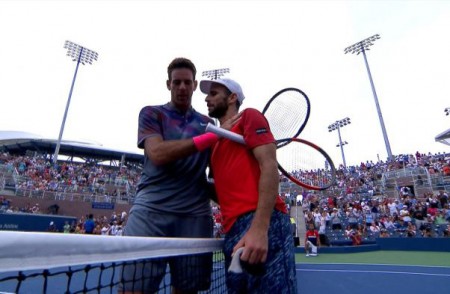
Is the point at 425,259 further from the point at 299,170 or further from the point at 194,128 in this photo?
the point at 194,128

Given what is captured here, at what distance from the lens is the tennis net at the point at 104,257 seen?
1.03 metres

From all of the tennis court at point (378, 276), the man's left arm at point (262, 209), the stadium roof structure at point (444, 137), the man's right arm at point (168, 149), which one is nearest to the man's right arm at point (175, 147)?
the man's right arm at point (168, 149)

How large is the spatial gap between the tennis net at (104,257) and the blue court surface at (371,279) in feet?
17.0

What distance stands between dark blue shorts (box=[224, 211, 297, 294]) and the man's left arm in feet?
0.55

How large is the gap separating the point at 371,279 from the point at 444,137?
2751 centimetres

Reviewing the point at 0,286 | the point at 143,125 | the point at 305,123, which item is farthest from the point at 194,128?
the point at 0,286

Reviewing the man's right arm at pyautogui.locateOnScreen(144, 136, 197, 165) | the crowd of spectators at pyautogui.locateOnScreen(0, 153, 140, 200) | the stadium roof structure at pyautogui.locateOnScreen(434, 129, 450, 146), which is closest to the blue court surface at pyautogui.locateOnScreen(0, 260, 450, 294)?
the man's right arm at pyautogui.locateOnScreen(144, 136, 197, 165)

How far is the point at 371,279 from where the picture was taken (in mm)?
7996

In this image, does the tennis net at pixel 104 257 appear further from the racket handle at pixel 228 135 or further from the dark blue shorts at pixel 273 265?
the racket handle at pixel 228 135

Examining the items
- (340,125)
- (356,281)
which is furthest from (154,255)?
(340,125)

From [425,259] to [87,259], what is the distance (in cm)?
1310

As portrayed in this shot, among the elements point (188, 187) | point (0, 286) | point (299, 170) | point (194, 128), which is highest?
point (194, 128)

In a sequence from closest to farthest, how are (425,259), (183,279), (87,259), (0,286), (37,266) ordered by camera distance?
(37,266) < (87,259) < (183,279) < (0,286) < (425,259)

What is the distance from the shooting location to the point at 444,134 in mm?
29562
